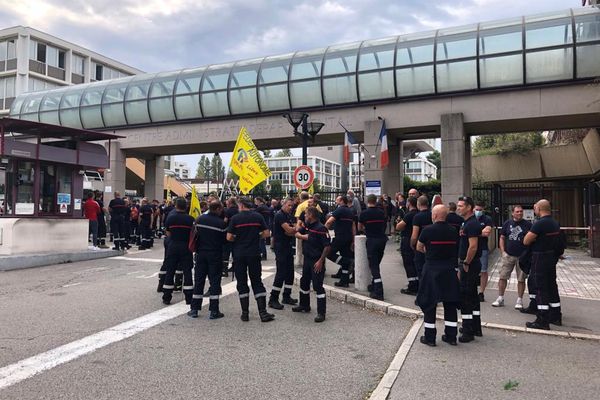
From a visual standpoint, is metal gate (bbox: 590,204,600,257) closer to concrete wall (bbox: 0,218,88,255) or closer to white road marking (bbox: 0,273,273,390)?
white road marking (bbox: 0,273,273,390)

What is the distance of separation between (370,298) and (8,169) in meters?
10.7

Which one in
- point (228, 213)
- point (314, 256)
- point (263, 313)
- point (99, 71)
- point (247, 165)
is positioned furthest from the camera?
point (99, 71)

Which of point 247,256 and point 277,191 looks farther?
point 277,191

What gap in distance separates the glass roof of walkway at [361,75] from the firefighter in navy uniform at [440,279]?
13.4 meters

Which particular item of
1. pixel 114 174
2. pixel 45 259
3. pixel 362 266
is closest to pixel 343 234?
pixel 362 266

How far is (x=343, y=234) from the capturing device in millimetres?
9070

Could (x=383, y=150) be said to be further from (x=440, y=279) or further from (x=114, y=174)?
(x=114, y=174)

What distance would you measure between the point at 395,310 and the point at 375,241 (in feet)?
4.19

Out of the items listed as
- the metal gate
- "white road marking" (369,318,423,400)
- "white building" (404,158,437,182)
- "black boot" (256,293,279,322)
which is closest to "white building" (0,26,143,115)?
"black boot" (256,293,279,322)

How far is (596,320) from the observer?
702 centimetres

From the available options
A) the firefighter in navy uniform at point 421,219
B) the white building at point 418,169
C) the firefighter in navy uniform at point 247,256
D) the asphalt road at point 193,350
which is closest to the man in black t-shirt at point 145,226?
the asphalt road at point 193,350

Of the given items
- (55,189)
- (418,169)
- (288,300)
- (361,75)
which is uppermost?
(418,169)

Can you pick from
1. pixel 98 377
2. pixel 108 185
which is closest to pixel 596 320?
pixel 98 377

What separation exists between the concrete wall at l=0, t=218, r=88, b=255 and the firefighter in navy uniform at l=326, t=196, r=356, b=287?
8.64m
